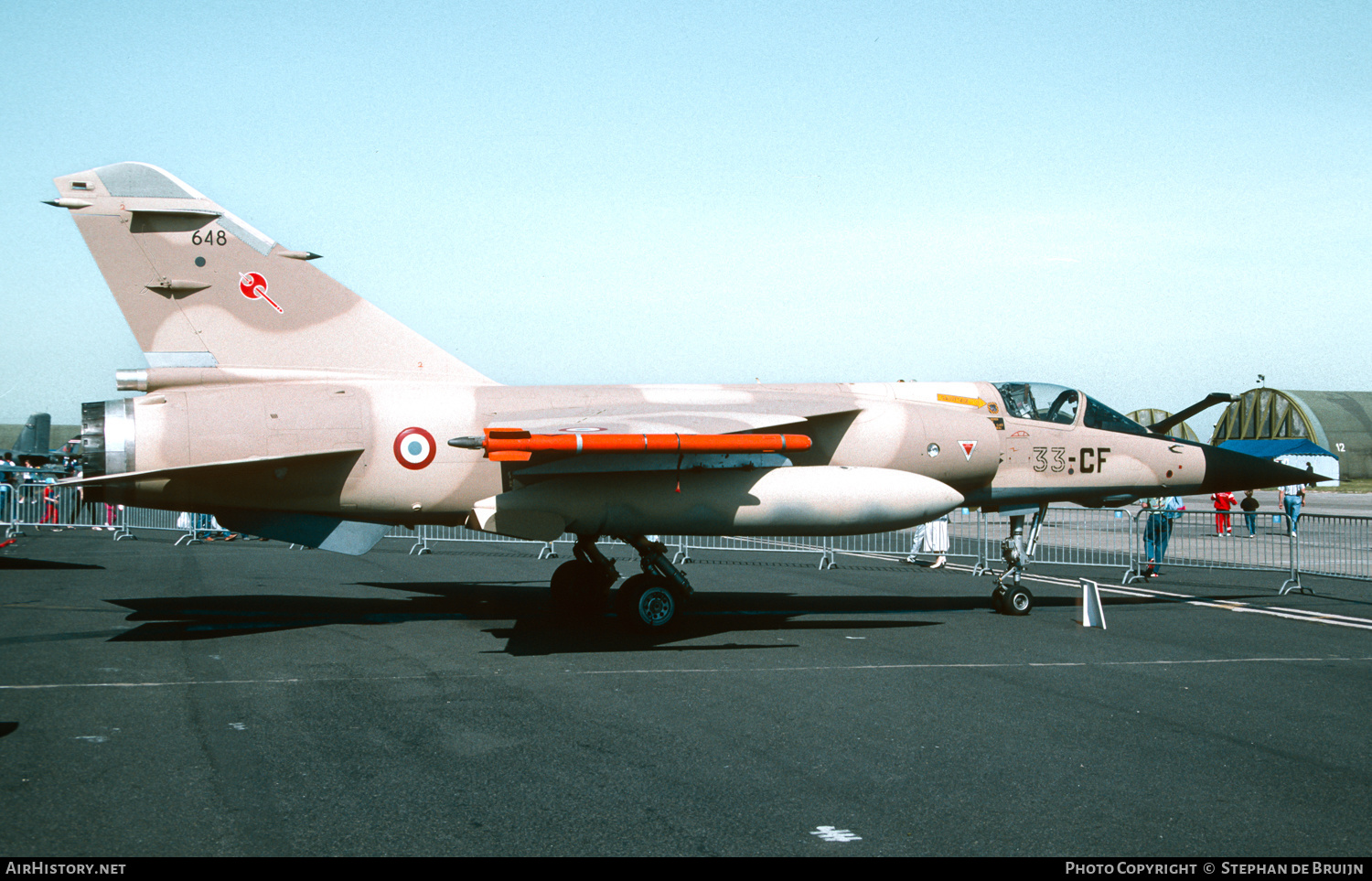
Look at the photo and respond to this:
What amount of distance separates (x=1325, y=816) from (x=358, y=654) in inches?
287

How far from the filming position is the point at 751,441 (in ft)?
31.8

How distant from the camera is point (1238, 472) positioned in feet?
41.9

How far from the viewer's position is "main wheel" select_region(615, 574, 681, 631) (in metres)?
10.2

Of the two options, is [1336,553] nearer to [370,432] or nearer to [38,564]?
[370,432]

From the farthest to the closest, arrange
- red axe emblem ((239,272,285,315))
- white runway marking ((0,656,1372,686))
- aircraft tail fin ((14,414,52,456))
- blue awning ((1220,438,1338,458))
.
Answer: aircraft tail fin ((14,414,52,456)) → blue awning ((1220,438,1338,458)) → red axe emblem ((239,272,285,315)) → white runway marking ((0,656,1372,686))

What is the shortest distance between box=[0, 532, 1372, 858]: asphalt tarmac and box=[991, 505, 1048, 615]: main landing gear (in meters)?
0.22

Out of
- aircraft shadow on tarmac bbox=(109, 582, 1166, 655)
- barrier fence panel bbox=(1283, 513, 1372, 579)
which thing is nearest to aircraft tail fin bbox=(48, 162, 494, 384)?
aircraft shadow on tarmac bbox=(109, 582, 1166, 655)

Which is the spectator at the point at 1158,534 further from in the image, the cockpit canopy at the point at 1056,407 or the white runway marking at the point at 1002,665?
the white runway marking at the point at 1002,665

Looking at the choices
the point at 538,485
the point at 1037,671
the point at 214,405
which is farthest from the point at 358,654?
the point at 1037,671

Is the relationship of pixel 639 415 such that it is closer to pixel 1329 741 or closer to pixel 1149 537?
pixel 1329 741

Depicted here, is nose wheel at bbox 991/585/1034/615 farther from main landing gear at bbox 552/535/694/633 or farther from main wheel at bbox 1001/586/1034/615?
main landing gear at bbox 552/535/694/633

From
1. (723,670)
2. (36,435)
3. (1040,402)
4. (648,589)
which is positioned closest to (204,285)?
(648,589)

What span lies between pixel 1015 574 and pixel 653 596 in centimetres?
484

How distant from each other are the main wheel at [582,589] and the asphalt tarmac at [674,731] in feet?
1.53
